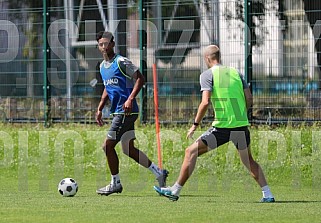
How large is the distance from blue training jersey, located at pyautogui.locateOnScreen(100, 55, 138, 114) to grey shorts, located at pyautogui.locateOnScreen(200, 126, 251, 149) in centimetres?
169

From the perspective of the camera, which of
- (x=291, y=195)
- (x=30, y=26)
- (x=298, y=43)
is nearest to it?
(x=291, y=195)

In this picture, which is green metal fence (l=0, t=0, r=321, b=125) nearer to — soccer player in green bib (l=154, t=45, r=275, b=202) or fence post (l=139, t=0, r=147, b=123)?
fence post (l=139, t=0, r=147, b=123)

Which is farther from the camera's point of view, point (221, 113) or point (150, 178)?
point (150, 178)

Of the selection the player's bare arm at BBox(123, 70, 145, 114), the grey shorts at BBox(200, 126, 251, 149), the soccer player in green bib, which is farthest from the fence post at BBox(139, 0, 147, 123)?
the grey shorts at BBox(200, 126, 251, 149)

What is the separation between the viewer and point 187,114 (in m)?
19.2

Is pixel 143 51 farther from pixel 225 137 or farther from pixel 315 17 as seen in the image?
pixel 225 137

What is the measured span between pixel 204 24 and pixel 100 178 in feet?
15.1

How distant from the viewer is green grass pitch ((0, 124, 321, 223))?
10.5 metres

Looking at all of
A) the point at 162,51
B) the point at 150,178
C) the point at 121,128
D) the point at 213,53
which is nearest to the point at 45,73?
the point at 162,51

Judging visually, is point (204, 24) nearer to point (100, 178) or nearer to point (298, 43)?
point (298, 43)

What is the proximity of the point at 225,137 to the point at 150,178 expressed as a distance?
4355mm

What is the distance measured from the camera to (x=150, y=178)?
1581 centimetres

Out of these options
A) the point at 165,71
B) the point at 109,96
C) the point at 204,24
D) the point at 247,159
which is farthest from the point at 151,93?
the point at 247,159

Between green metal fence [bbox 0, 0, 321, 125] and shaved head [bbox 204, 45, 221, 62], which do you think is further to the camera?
green metal fence [bbox 0, 0, 321, 125]
